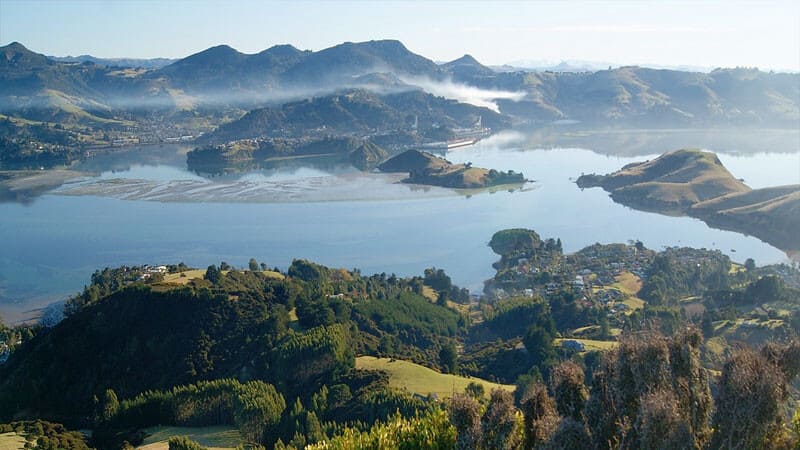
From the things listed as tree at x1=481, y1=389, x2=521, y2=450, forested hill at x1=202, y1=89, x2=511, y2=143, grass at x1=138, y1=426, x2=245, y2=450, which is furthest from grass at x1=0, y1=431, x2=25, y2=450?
forested hill at x1=202, y1=89, x2=511, y2=143

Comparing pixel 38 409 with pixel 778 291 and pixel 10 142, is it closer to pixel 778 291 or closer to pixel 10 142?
pixel 778 291

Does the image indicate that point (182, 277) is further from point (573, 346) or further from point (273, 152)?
point (273, 152)

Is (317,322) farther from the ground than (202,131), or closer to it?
closer to it

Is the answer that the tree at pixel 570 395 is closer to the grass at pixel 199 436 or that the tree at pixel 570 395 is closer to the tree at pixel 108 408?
the grass at pixel 199 436

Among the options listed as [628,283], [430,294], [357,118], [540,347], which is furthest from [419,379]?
[357,118]

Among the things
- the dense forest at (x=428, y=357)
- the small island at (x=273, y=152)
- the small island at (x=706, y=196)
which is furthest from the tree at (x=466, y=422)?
the small island at (x=273, y=152)

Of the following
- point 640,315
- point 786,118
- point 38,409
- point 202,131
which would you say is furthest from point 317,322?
point 786,118
